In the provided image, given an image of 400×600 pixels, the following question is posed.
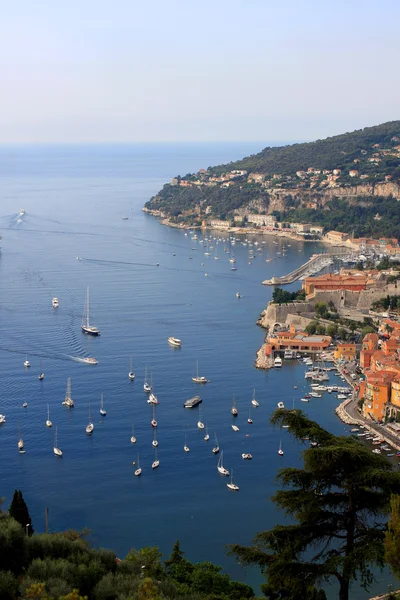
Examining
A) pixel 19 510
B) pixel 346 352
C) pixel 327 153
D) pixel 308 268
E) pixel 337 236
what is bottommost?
pixel 346 352

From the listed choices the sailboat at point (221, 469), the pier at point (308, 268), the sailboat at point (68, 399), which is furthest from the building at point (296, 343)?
the pier at point (308, 268)

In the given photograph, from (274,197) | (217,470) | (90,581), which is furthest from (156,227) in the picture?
(90,581)

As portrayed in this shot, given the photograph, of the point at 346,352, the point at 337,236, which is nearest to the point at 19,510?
the point at 346,352

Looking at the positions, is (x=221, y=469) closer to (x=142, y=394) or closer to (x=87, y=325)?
(x=142, y=394)

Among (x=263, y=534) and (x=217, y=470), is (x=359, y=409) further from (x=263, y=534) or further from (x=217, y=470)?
(x=263, y=534)

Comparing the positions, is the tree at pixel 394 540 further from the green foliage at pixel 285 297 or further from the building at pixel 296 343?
the green foliage at pixel 285 297
